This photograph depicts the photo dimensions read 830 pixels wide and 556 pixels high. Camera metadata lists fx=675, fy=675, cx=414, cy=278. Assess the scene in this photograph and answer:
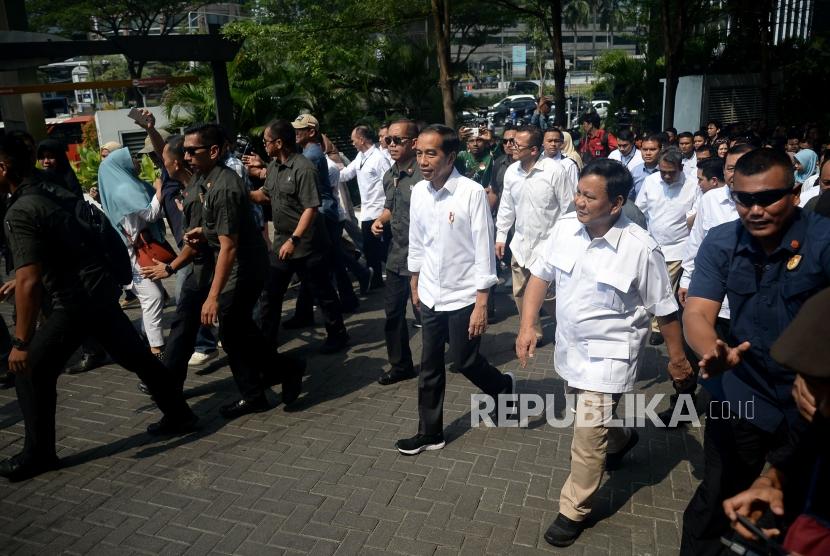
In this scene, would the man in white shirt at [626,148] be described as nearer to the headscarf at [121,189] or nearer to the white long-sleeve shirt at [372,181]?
the white long-sleeve shirt at [372,181]

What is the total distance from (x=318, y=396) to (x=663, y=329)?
289 cm

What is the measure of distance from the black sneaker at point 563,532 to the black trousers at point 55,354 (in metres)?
2.76

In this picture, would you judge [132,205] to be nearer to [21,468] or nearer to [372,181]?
[21,468]

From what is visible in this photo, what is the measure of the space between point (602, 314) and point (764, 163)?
1.01m

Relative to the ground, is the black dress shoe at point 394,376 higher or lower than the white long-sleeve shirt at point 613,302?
lower

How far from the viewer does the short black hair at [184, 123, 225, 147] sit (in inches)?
177

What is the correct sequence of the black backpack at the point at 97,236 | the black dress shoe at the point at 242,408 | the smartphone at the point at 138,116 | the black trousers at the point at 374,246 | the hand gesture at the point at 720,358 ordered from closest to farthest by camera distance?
1. the hand gesture at the point at 720,358
2. the black backpack at the point at 97,236
3. the black dress shoe at the point at 242,408
4. the smartphone at the point at 138,116
5. the black trousers at the point at 374,246

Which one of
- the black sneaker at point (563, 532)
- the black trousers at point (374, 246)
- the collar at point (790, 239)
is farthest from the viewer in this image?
the black trousers at point (374, 246)

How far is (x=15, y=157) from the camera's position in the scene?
4.09m

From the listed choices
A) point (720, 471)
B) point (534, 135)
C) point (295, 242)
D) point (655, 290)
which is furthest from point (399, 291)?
point (720, 471)

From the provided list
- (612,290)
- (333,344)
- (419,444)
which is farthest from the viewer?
(333,344)

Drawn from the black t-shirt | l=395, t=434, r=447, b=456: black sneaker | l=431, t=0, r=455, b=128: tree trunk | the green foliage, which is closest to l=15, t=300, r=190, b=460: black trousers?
the black t-shirt

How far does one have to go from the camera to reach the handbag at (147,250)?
572cm

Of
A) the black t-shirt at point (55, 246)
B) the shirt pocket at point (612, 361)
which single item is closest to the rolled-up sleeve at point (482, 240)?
the shirt pocket at point (612, 361)
